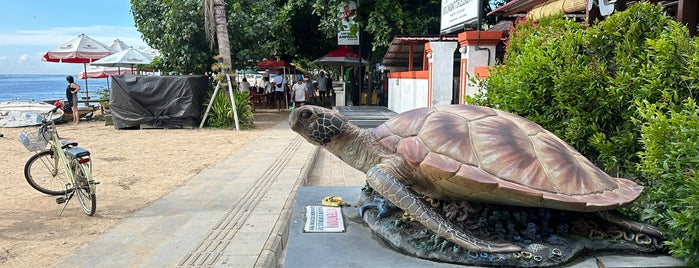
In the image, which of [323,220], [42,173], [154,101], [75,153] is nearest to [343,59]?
[154,101]

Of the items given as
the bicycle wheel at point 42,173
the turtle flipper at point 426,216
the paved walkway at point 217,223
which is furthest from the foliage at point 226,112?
the turtle flipper at point 426,216

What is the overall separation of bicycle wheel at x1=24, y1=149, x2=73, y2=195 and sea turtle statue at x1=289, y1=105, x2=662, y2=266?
5.10m

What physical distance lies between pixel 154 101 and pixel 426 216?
492 inches

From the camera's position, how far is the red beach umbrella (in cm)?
1811

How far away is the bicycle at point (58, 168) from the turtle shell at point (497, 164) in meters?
4.02

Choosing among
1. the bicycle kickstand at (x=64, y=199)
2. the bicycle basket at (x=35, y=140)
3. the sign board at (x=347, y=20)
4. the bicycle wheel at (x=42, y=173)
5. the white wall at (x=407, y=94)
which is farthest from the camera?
the sign board at (x=347, y=20)

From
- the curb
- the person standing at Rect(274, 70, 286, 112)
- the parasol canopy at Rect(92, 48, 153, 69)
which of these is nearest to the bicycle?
the curb

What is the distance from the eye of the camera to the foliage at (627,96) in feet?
7.48

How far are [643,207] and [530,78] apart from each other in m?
1.16

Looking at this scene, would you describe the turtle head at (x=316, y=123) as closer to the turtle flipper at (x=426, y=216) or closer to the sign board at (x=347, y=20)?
the turtle flipper at (x=426, y=216)

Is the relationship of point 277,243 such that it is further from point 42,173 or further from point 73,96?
point 73,96

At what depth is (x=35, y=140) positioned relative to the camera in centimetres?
611

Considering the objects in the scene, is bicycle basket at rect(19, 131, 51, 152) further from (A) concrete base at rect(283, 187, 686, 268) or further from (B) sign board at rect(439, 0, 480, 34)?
(B) sign board at rect(439, 0, 480, 34)

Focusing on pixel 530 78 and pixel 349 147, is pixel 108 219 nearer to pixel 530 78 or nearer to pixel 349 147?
pixel 349 147
